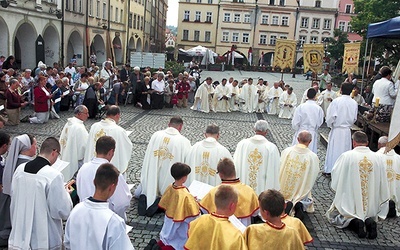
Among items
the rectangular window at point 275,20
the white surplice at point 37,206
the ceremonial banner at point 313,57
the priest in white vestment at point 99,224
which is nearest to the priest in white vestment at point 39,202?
the white surplice at point 37,206


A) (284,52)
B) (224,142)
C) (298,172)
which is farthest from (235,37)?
(298,172)

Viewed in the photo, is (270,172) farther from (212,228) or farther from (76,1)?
(76,1)

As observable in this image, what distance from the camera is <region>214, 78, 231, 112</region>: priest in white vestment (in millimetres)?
18703

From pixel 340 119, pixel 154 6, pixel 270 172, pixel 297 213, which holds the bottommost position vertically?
pixel 297 213

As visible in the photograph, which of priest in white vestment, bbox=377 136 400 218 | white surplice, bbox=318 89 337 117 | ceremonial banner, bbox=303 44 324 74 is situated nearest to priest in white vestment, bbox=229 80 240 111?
ceremonial banner, bbox=303 44 324 74

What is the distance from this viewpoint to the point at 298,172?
271 inches

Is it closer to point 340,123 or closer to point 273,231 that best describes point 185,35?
point 340,123

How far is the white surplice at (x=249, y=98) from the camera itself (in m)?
19.2

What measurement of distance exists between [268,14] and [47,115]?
2189 inches

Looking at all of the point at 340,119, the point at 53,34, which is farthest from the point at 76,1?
the point at 340,119

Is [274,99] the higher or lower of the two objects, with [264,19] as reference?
lower

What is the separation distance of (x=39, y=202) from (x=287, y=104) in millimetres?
14655

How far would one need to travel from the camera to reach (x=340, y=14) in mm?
65062

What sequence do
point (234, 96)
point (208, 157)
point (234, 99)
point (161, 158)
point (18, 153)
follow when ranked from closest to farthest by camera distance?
point (18, 153), point (208, 157), point (161, 158), point (234, 96), point (234, 99)
